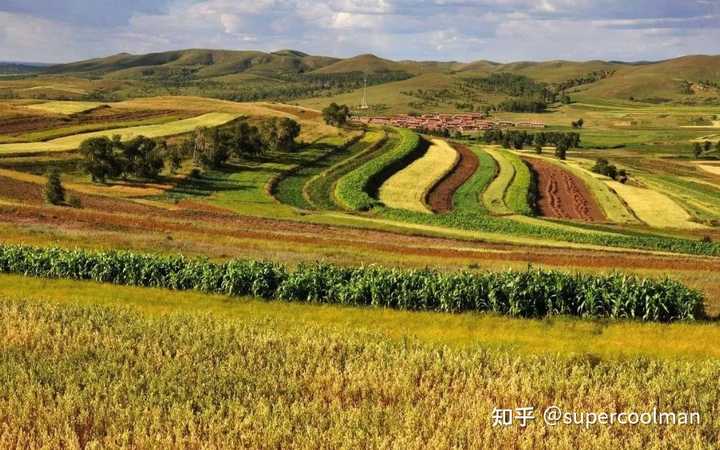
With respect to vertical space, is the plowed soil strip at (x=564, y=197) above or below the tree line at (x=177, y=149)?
below

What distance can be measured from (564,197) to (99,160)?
79.8 m

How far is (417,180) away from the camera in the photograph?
384 feet

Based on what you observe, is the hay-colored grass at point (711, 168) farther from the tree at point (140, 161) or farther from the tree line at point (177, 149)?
the tree at point (140, 161)

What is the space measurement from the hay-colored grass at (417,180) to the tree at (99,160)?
4433 centimetres

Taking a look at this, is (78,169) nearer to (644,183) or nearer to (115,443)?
(115,443)

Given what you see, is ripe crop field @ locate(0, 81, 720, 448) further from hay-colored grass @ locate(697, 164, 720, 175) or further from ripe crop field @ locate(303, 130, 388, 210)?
hay-colored grass @ locate(697, 164, 720, 175)

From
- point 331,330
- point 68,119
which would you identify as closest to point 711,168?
point 68,119

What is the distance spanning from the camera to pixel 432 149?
157 metres

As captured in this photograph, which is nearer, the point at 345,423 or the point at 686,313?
the point at 345,423

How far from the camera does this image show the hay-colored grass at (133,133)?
4399 inches

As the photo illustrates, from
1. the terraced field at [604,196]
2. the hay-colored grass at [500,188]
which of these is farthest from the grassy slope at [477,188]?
the terraced field at [604,196]

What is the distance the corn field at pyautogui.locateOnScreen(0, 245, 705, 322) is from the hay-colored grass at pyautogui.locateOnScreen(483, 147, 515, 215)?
200ft

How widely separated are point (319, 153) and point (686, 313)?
10881 cm

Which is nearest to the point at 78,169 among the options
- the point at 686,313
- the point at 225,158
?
the point at 225,158
